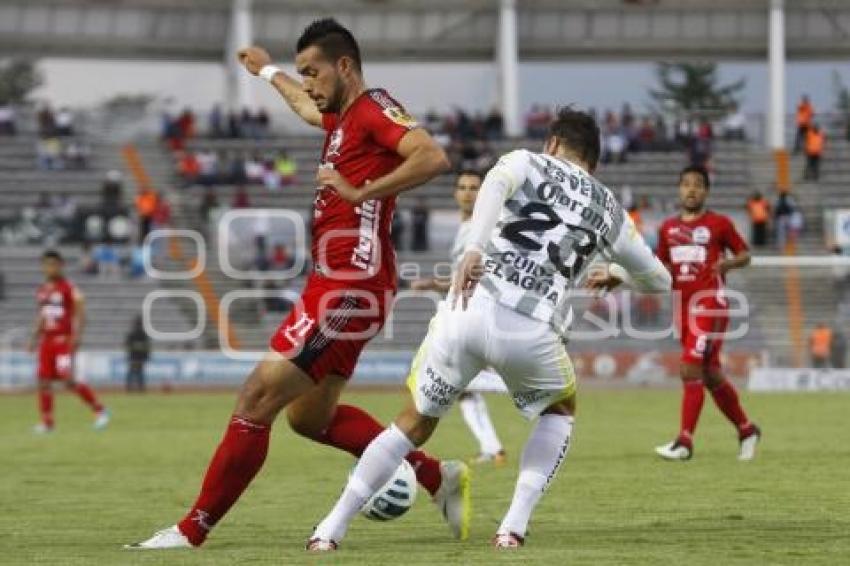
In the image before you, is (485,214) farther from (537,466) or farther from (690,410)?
(690,410)

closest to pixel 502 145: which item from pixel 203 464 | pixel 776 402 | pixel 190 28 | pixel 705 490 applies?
pixel 190 28

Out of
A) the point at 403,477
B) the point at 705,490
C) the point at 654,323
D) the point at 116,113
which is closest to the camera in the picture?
the point at 403,477

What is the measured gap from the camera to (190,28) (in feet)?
184

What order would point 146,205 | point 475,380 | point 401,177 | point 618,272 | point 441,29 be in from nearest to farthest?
1. point 401,177
2. point 618,272
3. point 475,380
4. point 146,205
5. point 441,29

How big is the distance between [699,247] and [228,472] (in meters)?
8.48

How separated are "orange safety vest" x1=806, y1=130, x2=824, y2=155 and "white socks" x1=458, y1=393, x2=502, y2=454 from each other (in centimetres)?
3280

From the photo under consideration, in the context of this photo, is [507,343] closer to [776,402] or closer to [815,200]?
[776,402]

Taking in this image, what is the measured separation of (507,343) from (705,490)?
184 inches

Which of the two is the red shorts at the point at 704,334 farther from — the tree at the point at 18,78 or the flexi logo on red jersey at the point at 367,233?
the tree at the point at 18,78

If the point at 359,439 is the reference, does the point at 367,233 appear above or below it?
above

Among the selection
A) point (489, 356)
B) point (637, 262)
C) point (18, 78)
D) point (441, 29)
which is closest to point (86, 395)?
point (637, 262)

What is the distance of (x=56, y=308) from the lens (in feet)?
84.0

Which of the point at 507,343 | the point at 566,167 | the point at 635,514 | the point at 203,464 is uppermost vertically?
the point at 566,167

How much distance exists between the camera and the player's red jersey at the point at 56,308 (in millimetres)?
25344
